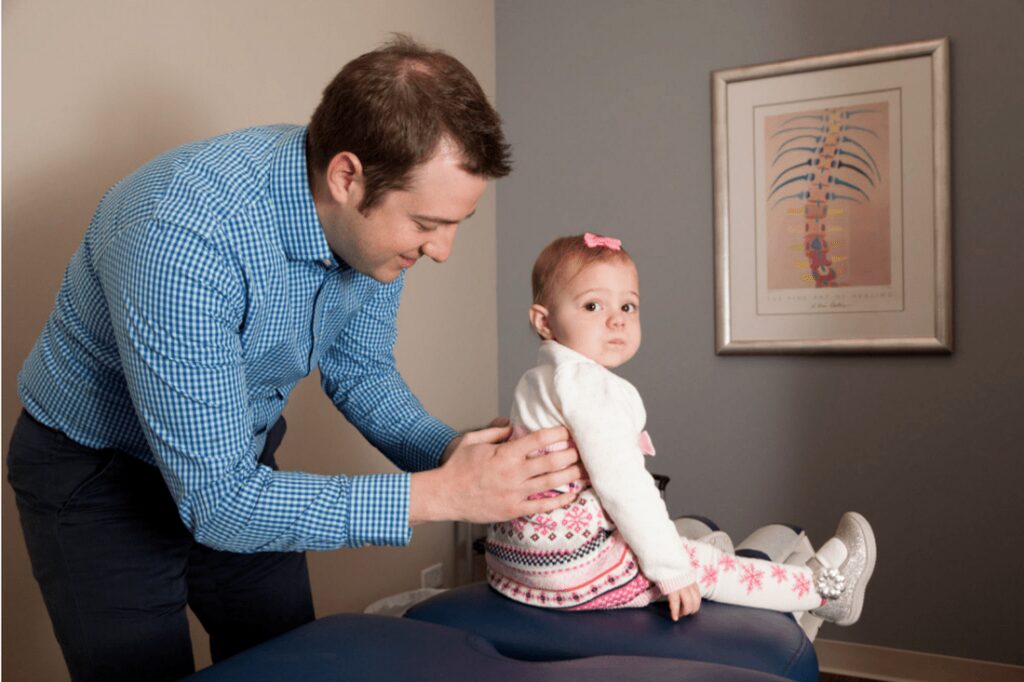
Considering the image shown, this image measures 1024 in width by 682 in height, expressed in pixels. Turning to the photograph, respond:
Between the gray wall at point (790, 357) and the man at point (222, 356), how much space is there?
1.70m

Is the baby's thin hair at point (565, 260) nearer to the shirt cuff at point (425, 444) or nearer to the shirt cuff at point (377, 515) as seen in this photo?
the shirt cuff at point (425, 444)

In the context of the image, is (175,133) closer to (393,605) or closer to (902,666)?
(393,605)

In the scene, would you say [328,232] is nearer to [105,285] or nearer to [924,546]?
[105,285]

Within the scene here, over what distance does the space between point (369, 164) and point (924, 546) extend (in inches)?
88.7

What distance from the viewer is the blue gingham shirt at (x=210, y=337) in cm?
113

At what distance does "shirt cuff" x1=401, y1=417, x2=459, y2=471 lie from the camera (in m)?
1.62

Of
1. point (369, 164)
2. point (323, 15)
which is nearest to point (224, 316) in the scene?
point (369, 164)

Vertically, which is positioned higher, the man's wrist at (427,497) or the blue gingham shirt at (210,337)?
the blue gingham shirt at (210,337)

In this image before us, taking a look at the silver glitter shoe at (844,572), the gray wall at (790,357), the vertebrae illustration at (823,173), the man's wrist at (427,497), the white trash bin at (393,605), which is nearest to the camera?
the man's wrist at (427,497)

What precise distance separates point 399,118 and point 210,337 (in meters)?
0.39

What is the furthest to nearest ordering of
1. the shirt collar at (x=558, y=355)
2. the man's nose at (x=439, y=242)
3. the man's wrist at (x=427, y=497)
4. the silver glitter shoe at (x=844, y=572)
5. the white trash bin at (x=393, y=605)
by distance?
the white trash bin at (x=393, y=605) < the silver glitter shoe at (x=844, y=572) < the shirt collar at (x=558, y=355) < the man's nose at (x=439, y=242) < the man's wrist at (x=427, y=497)

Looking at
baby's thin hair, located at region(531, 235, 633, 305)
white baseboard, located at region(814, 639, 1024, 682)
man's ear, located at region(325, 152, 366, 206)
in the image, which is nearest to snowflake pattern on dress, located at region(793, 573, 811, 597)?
baby's thin hair, located at region(531, 235, 633, 305)

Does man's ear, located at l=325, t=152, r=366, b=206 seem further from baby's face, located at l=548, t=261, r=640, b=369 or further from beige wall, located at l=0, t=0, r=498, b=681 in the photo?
beige wall, located at l=0, t=0, r=498, b=681

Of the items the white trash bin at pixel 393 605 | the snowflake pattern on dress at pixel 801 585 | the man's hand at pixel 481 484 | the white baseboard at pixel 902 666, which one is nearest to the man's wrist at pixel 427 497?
the man's hand at pixel 481 484
